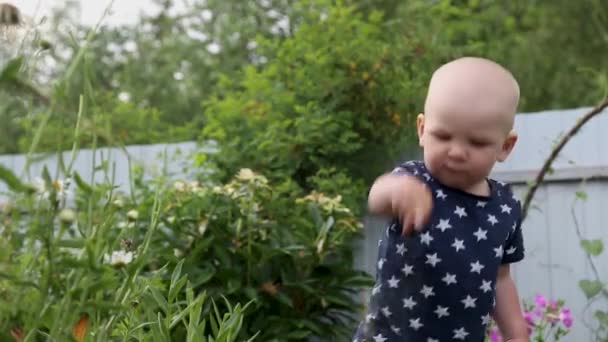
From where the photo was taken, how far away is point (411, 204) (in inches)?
60.6

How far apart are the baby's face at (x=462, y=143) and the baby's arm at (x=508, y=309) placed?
10.3 inches

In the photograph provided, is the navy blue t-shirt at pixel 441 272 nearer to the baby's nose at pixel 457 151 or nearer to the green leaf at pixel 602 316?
the baby's nose at pixel 457 151

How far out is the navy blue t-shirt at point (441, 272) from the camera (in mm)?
1764

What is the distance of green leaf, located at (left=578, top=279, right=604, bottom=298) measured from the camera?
12.9 feet

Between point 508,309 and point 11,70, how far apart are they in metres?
1.17

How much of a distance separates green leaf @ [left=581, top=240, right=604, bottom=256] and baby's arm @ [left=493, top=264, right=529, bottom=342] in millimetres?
2113

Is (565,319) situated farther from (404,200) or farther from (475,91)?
(404,200)

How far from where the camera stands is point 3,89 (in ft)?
3.75

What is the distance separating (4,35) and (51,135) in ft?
16.8

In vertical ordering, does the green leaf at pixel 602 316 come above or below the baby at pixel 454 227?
below

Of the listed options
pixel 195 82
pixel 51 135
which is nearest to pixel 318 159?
pixel 51 135

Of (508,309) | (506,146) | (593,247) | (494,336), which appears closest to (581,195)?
(593,247)

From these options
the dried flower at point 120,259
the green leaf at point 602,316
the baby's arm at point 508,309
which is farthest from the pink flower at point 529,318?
the dried flower at point 120,259

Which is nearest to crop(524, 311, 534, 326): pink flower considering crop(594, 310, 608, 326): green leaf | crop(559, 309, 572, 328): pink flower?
crop(559, 309, 572, 328): pink flower
